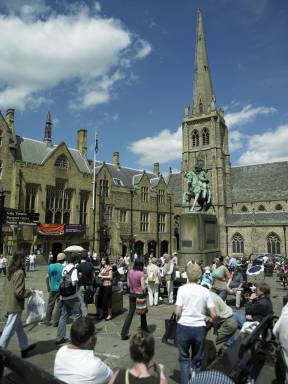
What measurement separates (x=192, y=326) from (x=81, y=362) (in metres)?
2.10

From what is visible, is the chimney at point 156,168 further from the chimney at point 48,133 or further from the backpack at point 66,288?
the backpack at point 66,288

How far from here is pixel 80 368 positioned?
3.31 meters

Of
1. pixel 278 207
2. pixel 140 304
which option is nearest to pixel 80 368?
pixel 140 304

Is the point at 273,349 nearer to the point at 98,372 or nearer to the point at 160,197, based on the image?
the point at 98,372

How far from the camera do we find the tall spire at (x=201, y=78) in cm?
6899

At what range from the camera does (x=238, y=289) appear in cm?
1120

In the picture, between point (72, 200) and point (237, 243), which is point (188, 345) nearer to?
point (72, 200)

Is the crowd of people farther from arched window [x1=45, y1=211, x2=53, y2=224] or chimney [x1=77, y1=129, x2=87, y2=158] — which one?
chimney [x1=77, y1=129, x2=87, y2=158]

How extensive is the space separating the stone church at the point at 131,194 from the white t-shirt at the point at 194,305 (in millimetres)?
15975

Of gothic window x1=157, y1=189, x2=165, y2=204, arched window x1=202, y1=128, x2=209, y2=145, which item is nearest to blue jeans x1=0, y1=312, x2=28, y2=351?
gothic window x1=157, y1=189, x2=165, y2=204

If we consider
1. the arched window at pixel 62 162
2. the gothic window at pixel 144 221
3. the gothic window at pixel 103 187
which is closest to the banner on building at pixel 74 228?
the gothic window at pixel 103 187

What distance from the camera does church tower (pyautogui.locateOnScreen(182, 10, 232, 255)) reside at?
60.2 metres

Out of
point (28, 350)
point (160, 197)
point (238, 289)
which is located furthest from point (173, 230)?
point (28, 350)

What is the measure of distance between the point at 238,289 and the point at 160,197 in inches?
1660
